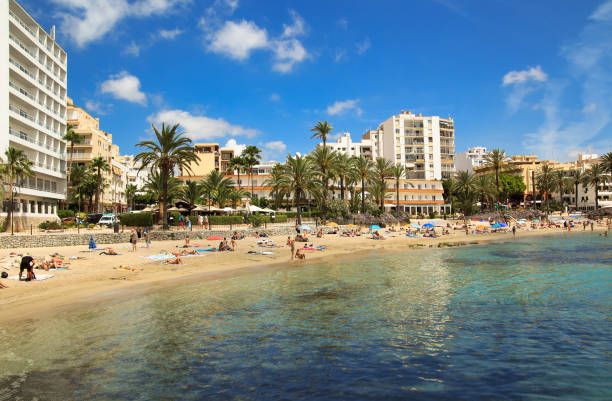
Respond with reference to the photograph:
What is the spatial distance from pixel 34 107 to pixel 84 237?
→ 99.4ft

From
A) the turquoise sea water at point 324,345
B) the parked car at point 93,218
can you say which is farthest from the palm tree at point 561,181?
the parked car at point 93,218

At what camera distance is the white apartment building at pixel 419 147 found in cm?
10538

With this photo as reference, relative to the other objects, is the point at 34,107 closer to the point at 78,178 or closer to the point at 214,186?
the point at 78,178

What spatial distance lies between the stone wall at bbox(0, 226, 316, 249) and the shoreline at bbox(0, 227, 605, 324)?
2.28 metres

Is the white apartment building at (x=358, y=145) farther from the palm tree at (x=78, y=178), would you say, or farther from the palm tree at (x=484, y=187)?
the palm tree at (x=78, y=178)

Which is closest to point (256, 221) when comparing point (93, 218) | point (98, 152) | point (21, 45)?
point (93, 218)

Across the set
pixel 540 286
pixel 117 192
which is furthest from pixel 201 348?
pixel 117 192

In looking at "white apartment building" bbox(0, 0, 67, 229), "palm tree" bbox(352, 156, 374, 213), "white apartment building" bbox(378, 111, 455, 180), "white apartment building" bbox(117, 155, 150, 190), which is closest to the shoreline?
"white apartment building" bbox(0, 0, 67, 229)

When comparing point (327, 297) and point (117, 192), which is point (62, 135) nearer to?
point (117, 192)


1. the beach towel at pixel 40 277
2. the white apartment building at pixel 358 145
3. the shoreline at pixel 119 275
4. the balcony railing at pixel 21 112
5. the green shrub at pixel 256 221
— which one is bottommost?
the shoreline at pixel 119 275

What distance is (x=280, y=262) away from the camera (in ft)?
86.0

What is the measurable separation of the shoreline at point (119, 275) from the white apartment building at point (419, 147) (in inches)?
2915

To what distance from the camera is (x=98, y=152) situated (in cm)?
7944

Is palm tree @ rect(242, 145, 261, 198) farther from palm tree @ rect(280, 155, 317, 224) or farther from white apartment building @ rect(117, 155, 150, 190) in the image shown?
white apartment building @ rect(117, 155, 150, 190)
